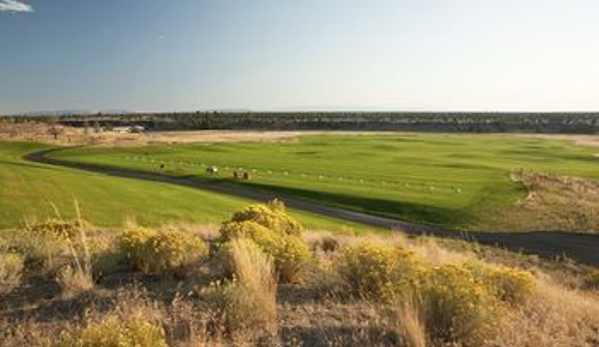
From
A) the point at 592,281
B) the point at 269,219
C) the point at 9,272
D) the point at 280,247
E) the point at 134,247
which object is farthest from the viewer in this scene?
the point at 592,281

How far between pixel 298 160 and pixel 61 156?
29.5 metres

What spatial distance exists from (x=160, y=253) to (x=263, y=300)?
11.7ft

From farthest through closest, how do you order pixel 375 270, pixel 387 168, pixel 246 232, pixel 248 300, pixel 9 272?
pixel 387 168, pixel 246 232, pixel 9 272, pixel 375 270, pixel 248 300

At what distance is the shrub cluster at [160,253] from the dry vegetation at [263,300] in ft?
0.07

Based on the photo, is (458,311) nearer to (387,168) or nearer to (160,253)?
(160,253)

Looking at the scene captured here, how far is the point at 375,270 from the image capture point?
33.6ft

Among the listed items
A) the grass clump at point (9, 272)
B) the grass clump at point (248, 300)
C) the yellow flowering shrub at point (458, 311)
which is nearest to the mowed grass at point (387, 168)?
the grass clump at point (248, 300)

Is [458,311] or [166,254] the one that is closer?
[458,311]

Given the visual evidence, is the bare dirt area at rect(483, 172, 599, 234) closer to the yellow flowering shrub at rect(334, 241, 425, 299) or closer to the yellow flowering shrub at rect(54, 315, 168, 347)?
the yellow flowering shrub at rect(334, 241, 425, 299)

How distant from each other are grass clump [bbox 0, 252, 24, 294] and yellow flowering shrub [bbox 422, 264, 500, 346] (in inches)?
247

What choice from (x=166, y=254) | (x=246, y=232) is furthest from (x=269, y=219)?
(x=166, y=254)

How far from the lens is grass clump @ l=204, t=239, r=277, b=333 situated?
819cm

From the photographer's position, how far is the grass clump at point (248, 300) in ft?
26.9

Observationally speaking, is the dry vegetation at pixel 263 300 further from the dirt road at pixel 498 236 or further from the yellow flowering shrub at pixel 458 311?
the dirt road at pixel 498 236
